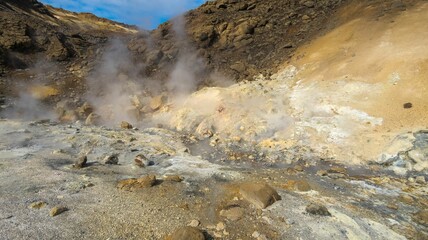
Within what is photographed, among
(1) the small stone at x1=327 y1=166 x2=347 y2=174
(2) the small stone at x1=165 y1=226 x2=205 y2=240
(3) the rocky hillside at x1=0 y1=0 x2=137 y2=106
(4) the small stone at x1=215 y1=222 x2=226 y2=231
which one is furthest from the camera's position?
(3) the rocky hillside at x1=0 y1=0 x2=137 y2=106

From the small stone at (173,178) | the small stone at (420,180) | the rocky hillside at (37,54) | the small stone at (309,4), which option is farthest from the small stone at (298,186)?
the small stone at (309,4)

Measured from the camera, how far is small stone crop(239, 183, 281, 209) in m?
4.18

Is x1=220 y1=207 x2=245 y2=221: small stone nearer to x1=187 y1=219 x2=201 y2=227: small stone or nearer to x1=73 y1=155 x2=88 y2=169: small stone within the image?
x1=187 y1=219 x2=201 y2=227: small stone

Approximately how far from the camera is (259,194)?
427cm

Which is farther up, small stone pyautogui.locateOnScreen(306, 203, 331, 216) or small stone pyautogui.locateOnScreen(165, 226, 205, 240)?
small stone pyautogui.locateOnScreen(165, 226, 205, 240)

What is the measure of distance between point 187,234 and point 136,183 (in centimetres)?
149

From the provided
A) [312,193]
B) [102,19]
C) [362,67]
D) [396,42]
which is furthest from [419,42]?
A: [102,19]

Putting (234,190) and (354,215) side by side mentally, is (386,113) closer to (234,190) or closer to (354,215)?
(354,215)

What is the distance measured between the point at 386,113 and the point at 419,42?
2643 mm

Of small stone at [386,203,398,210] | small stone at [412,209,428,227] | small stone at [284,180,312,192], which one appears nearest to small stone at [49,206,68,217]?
small stone at [284,180,312,192]

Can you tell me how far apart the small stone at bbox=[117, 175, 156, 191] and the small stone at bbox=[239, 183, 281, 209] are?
1249 millimetres

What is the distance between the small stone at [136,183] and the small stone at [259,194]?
1.25 m

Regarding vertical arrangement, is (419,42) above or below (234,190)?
above

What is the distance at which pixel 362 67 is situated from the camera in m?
8.37
